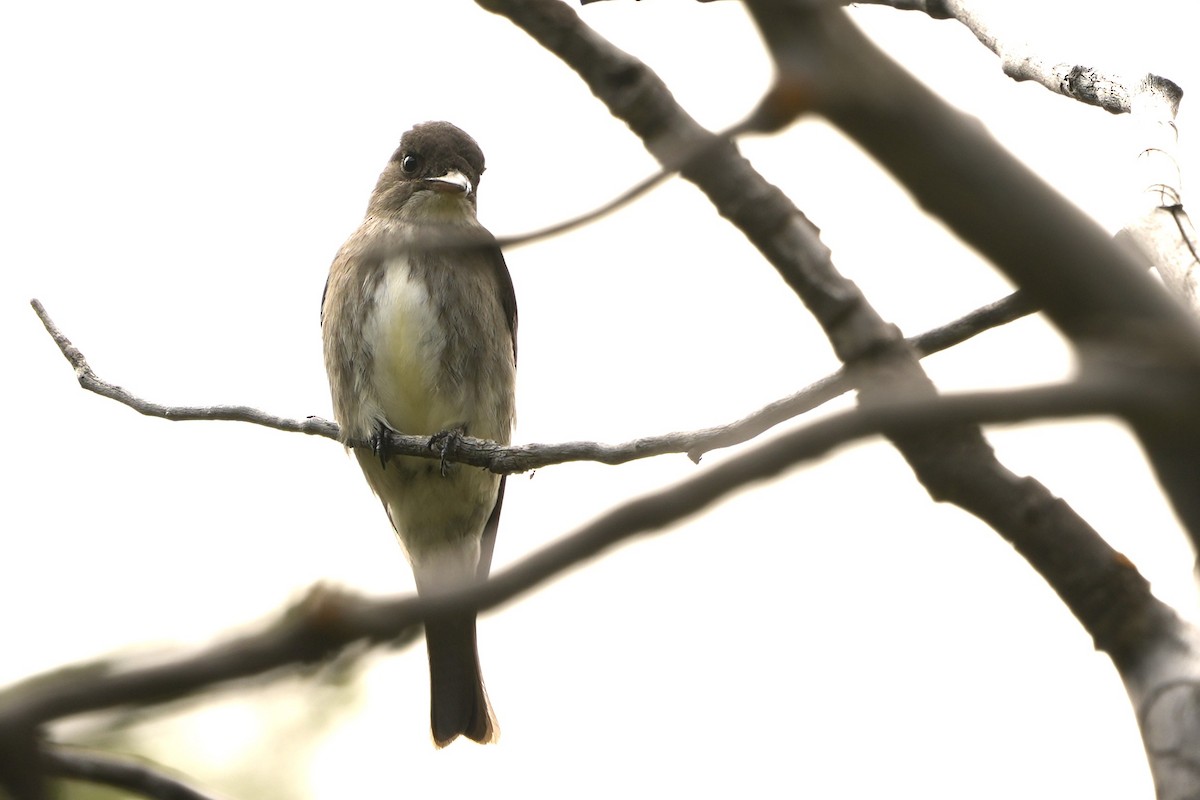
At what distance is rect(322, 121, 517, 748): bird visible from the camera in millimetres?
6504

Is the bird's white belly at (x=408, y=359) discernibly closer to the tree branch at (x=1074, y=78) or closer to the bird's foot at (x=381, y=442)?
the bird's foot at (x=381, y=442)

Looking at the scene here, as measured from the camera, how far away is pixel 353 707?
3674 mm

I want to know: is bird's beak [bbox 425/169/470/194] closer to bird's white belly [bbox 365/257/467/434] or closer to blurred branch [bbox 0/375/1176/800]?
bird's white belly [bbox 365/257/467/434]

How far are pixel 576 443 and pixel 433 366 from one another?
2597 mm

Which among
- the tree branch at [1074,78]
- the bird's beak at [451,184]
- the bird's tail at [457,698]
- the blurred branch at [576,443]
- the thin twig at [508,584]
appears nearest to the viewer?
the thin twig at [508,584]

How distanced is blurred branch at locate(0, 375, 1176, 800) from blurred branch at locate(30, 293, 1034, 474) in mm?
144

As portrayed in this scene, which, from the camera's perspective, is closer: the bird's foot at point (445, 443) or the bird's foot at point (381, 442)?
the bird's foot at point (445, 443)

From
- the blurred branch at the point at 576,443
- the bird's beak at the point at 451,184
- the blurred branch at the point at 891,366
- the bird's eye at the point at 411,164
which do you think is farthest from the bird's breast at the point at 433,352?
the blurred branch at the point at 891,366

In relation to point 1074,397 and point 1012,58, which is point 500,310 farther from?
point 1074,397

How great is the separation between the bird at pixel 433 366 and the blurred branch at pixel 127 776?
12.0ft

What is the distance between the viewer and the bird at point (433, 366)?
6.50m

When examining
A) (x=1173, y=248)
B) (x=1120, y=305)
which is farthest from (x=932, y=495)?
(x=1173, y=248)

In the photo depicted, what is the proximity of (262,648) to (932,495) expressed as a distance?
1.10m

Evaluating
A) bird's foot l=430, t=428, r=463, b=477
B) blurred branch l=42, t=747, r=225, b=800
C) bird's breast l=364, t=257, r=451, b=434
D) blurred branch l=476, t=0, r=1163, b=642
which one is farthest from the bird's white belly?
blurred branch l=476, t=0, r=1163, b=642
